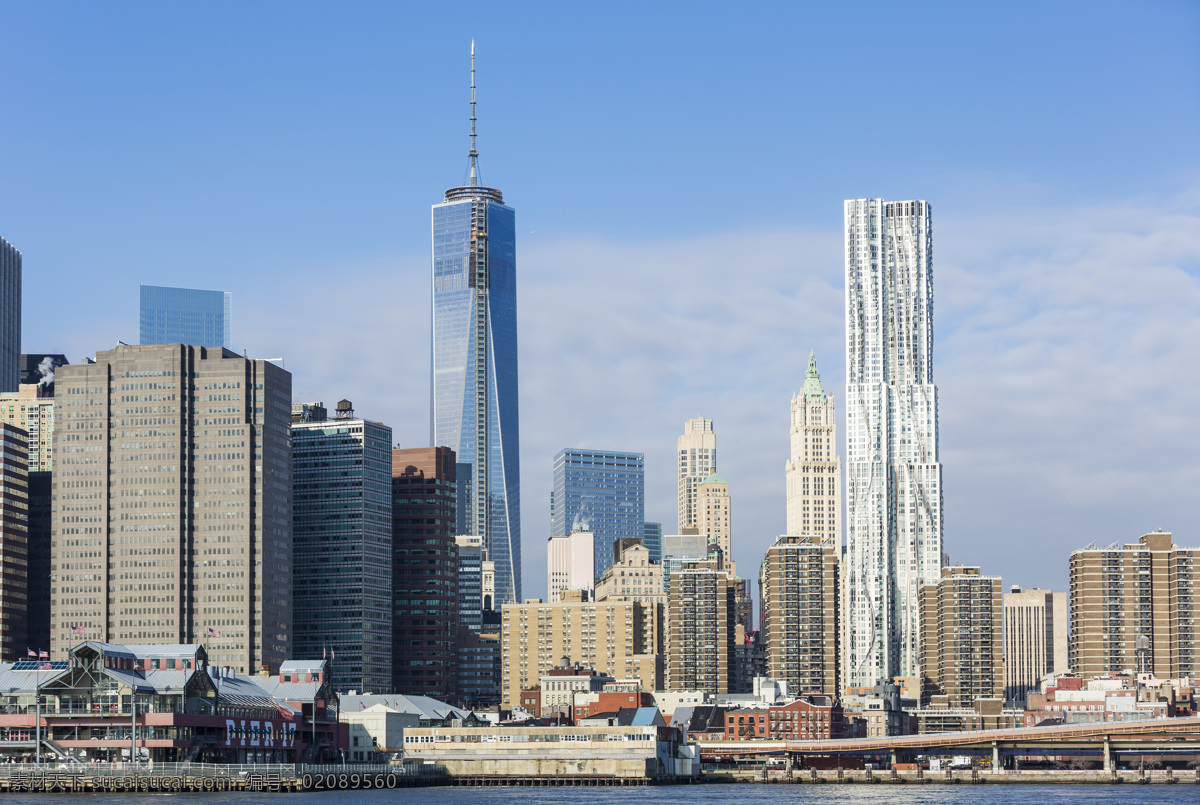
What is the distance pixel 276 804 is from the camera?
19825 cm

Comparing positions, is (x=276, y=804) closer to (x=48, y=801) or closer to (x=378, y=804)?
(x=378, y=804)

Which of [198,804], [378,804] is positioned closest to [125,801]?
[198,804]

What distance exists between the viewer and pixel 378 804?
654ft

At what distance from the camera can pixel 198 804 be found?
636 ft

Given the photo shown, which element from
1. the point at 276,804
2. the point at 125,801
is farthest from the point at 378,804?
the point at 125,801

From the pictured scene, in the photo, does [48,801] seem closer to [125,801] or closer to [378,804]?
[125,801]

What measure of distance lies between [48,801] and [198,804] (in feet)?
51.3

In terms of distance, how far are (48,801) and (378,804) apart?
3360 centimetres

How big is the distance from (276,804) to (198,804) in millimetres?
8427

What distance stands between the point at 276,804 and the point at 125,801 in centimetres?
1529

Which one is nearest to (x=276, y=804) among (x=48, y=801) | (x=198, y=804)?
(x=198, y=804)

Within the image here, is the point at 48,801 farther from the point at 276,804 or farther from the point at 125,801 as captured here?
the point at 276,804

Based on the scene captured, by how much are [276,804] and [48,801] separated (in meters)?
23.1

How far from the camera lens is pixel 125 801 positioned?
19525 cm
